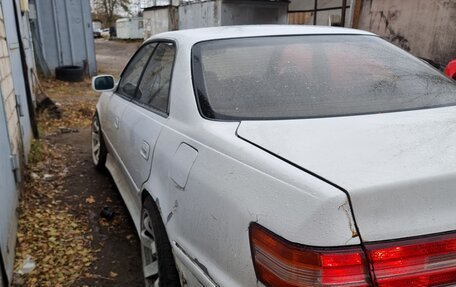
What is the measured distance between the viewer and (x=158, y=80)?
2.72m

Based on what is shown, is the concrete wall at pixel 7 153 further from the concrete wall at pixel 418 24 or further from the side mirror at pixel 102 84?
the concrete wall at pixel 418 24

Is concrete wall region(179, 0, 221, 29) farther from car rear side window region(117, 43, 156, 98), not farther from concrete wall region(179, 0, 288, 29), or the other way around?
car rear side window region(117, 43, 156, 98)

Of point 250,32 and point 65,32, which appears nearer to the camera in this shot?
point 250,32

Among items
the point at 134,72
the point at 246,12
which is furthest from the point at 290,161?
the point at 246,12

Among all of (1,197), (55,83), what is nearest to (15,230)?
(1,197)

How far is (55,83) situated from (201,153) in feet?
34.8

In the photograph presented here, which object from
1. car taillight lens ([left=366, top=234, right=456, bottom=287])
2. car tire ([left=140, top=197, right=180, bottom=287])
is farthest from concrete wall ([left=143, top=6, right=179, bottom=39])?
car taillight lens ([left=366, top=234, right=456, bottom=287])

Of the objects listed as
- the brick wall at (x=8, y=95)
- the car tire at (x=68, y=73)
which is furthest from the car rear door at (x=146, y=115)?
the car tire at (x=68, y=73)

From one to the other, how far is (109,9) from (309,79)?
162 ft

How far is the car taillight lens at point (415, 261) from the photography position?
44.8 inches

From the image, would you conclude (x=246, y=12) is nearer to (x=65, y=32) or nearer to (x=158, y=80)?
(x=65, y=32)

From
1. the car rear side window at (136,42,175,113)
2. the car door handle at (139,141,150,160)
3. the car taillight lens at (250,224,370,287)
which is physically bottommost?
the car door handle at (139,141,150,160)

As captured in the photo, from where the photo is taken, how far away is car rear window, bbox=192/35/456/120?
1927 mm

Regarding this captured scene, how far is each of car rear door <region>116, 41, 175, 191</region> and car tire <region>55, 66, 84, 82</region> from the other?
909 cm
